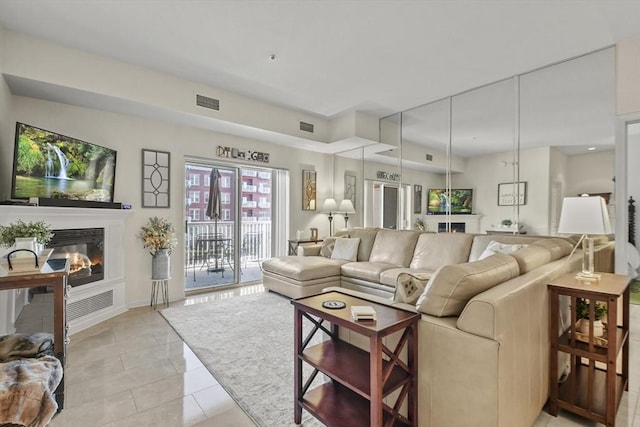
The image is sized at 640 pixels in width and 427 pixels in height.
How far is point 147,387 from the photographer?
2.12 metres

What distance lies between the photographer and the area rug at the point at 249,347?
1933 millimetres

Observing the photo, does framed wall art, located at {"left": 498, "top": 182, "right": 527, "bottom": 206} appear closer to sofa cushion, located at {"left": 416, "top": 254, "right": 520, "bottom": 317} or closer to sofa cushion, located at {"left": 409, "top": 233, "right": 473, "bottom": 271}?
sofa cushion, located at {"left": 409, "top": 233, "right": 473, "bottom": 271}

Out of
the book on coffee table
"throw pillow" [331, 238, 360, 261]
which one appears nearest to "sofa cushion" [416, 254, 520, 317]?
the book on coffee table

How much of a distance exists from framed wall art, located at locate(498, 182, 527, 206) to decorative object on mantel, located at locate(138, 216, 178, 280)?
437cm

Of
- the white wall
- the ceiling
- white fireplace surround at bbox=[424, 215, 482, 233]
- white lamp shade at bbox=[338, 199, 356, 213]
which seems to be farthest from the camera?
white lamp shade at bbox=[338, 199, 356, 213]

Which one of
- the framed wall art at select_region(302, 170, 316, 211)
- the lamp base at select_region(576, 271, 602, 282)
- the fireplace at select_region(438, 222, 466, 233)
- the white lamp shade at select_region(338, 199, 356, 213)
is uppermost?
the framed wall art at select_region(302, 170, 316, 211)

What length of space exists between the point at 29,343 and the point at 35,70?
2695mm

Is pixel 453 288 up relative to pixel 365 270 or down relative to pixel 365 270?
up

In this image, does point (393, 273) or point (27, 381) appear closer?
point (27, 381)

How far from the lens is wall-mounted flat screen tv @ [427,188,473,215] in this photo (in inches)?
169

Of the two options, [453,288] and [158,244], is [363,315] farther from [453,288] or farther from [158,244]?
[158,244]

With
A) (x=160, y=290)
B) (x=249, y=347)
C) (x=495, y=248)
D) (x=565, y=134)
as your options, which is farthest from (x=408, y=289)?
(x=160, y=290)

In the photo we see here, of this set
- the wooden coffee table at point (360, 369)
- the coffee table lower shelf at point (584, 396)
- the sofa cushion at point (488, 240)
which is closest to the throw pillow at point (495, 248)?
the sofa cushion at point (488, 240)

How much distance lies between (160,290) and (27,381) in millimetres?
3252
